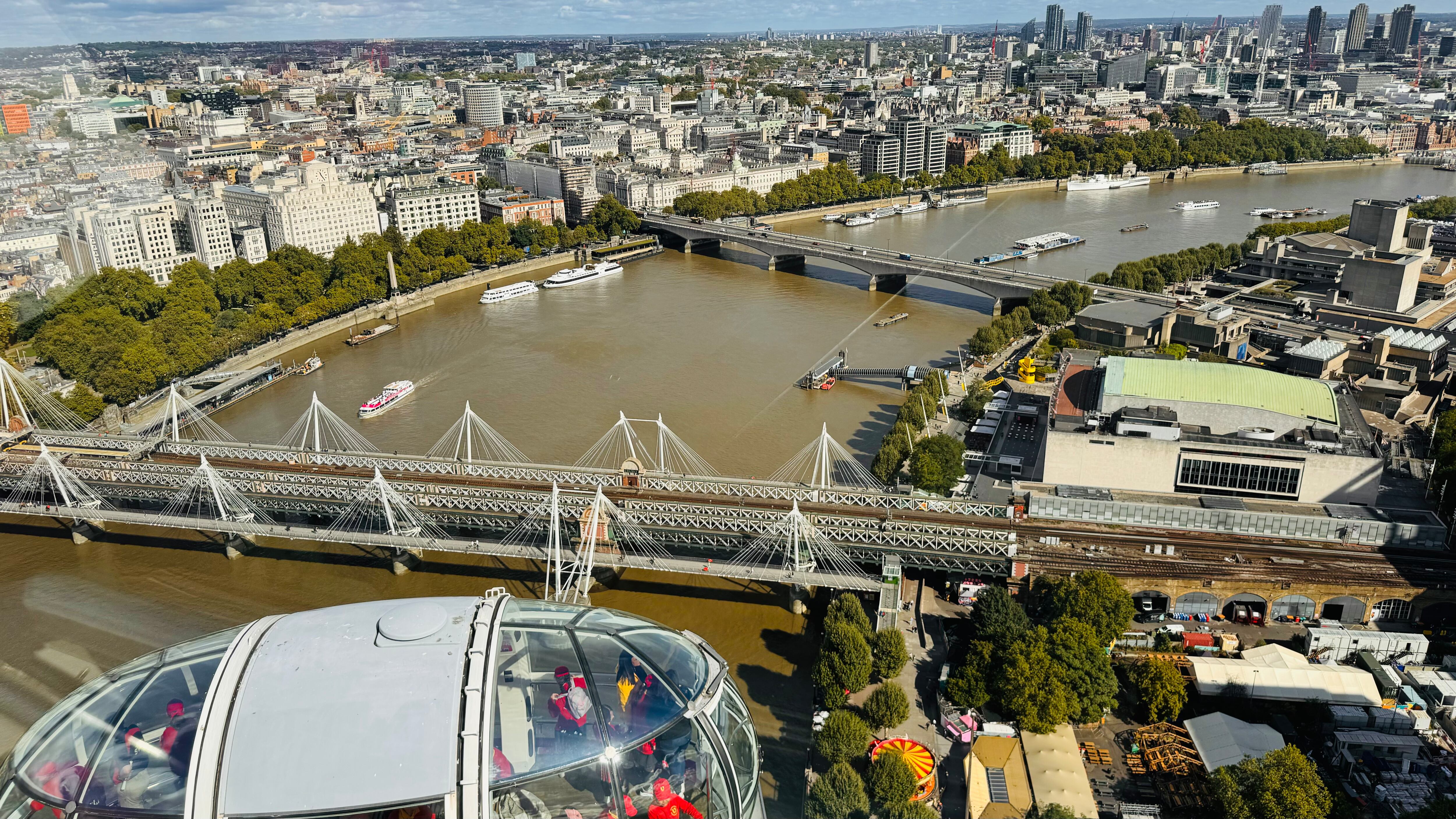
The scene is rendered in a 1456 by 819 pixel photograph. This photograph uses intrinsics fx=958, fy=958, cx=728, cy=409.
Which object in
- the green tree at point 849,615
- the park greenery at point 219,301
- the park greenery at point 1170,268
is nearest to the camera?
the green tree at point 849,615

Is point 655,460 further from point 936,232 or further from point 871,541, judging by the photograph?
point 936,232

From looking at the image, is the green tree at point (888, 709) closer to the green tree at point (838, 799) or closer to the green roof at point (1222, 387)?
the green tree at point (838, 799)

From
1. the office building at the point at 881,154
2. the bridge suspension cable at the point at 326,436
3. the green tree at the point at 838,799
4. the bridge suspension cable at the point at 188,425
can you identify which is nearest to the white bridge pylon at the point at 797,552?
the green tree at the point at 838,799

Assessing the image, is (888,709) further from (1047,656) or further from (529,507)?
(529,507)

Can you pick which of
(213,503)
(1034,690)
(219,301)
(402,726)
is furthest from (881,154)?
(402,726)

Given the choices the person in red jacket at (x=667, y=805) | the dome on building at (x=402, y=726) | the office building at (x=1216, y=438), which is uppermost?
the dome on building at (x=402, y=726)

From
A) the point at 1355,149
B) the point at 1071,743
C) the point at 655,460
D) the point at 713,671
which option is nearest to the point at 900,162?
the point at 1355,149

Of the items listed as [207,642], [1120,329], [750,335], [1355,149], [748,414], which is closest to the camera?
[207,642]
